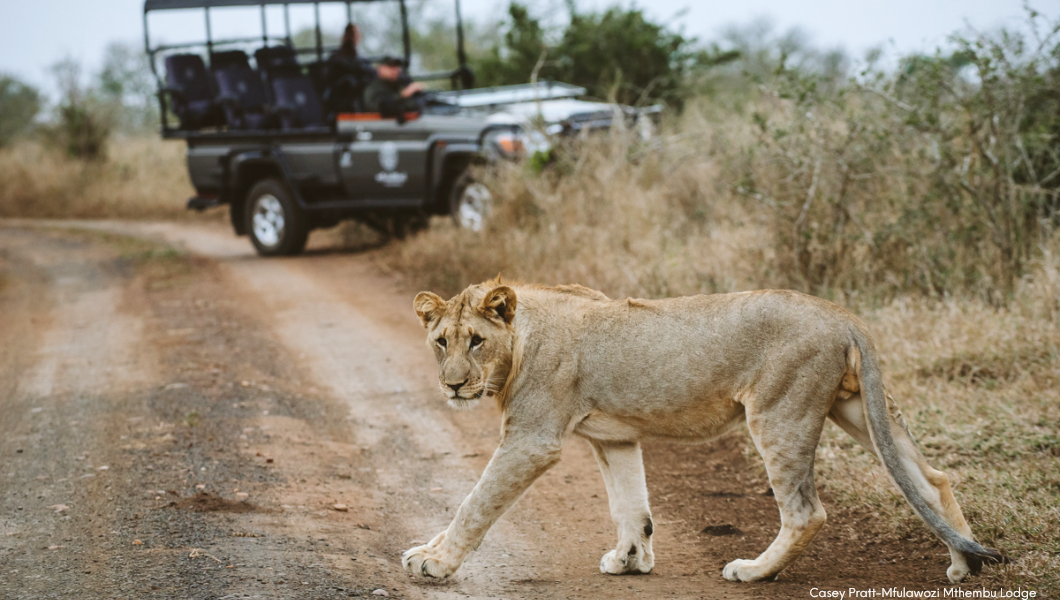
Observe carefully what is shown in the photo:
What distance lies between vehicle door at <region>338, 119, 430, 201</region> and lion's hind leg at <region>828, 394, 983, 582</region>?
874 centimetres

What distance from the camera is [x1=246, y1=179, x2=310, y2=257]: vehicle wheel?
1270 cm

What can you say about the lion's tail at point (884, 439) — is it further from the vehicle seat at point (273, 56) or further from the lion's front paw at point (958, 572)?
the vehicle seat at point (273, 56)

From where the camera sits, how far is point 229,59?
12820mm

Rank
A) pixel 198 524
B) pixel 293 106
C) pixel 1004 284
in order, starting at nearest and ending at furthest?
1. pixel 198 524
2. pixel 1004 284
3. pixel 293 106

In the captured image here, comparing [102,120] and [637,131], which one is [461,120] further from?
[102,120]

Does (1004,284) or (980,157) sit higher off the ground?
(980,157)

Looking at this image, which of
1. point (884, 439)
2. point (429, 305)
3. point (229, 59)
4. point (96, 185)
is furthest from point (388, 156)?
point (96, 185)

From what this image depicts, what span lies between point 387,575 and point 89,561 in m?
1.17

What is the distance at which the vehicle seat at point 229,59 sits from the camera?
12.8 metres

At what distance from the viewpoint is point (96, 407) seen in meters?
6.44

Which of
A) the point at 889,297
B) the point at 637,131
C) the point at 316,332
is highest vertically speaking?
the point at 637,131

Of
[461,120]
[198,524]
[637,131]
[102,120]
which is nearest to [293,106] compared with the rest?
[461,120]

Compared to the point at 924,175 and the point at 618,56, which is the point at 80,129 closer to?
the point at 618,56

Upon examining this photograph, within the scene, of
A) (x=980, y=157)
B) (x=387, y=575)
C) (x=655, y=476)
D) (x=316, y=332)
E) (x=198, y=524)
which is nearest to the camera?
(x=387, y=575)
